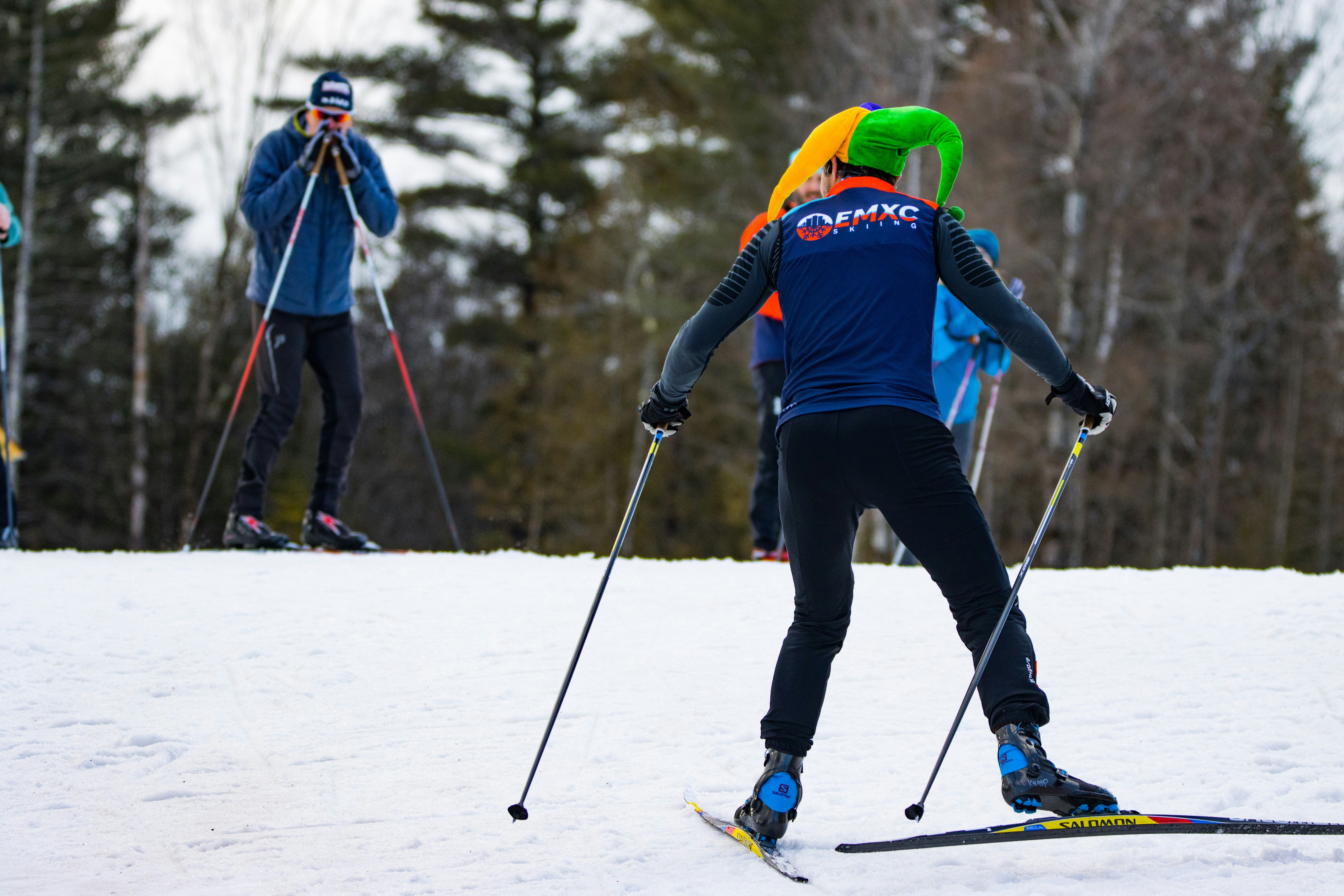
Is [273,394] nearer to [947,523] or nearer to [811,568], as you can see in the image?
[811,568]

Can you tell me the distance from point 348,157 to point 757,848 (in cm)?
438

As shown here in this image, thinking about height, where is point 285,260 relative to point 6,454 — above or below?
above

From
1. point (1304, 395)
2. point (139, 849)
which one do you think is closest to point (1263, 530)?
point (1304, 395)

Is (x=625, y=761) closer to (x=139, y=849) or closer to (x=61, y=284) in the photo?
(x=139, y=849)

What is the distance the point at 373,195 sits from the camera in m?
5.73

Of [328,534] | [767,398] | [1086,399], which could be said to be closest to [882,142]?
[1086,399]

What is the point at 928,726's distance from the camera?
3867 mm

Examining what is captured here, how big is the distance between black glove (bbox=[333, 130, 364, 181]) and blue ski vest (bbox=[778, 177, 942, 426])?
3.59 meters

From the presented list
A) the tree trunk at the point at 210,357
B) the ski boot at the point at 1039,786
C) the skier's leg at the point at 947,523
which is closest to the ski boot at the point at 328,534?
the skier's leg at the point at 947,523

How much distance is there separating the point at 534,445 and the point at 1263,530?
1613cm

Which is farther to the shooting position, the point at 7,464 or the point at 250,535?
the point at 7,464

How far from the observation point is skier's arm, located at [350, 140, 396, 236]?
5734 mm

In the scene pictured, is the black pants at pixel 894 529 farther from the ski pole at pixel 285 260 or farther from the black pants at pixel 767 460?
the ski pole at pixel 285 260

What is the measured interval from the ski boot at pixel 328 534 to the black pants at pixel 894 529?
11.9 feet
